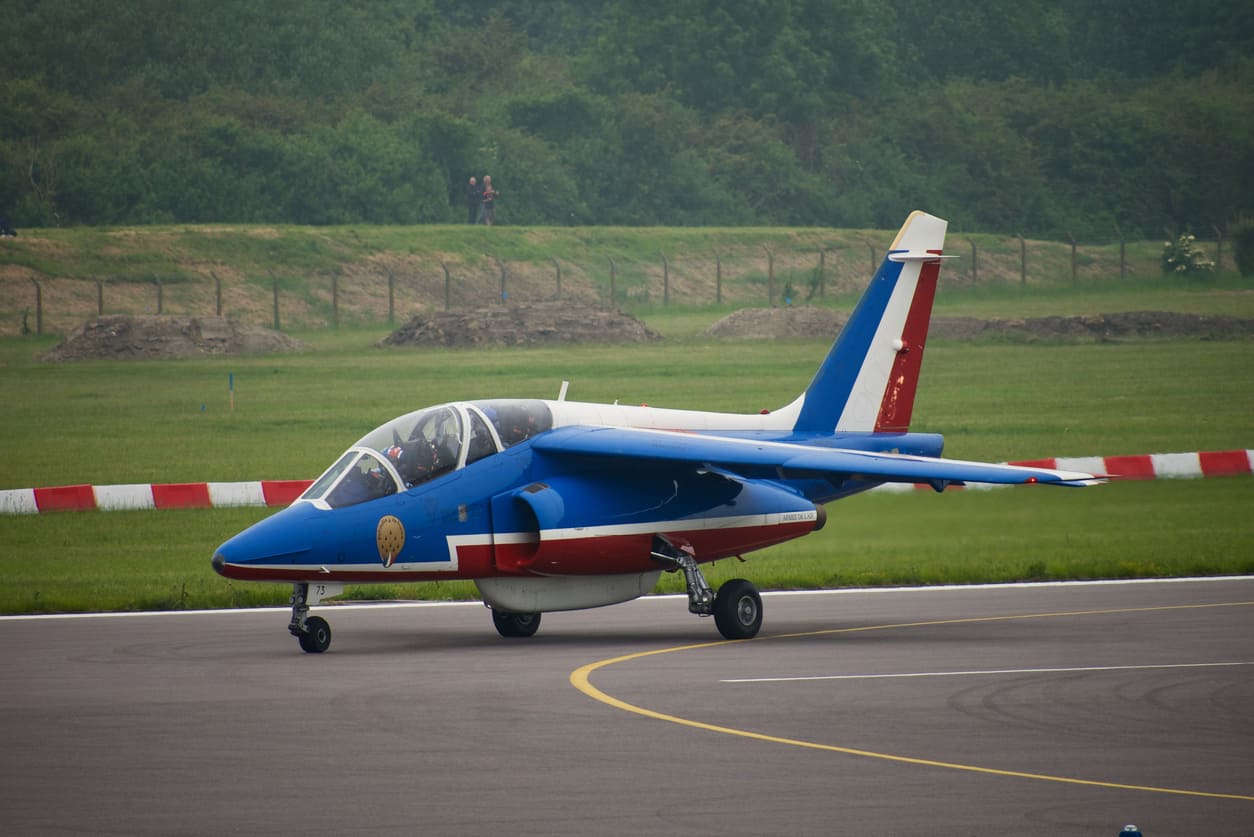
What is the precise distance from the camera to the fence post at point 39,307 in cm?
6994

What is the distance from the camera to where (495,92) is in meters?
111

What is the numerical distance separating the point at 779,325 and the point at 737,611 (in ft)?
164

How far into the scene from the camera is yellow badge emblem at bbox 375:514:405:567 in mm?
18875

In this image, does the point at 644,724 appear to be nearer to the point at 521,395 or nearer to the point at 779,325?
the point at 521,395

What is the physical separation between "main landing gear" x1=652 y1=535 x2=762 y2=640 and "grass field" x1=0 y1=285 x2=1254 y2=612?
17.0ft

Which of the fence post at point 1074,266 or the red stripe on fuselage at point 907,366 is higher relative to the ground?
the red stripe on fuselage at point 907,366

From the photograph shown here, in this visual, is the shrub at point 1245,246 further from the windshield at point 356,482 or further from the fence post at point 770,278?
the windshield at point 356,482

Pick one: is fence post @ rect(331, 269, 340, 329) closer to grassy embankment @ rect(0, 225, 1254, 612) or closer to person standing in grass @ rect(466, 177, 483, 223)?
grassy embankment @ rect(0, 225, 1254, 612)

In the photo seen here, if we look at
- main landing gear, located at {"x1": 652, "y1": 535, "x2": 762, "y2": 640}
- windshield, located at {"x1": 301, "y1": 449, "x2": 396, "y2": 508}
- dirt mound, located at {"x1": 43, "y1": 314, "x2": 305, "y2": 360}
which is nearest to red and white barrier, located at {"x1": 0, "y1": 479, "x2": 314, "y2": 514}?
windshield, located at {"x1": 301, "y1": 449, "x2": 396, "y2": 508}

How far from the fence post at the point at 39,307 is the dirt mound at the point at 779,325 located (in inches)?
954

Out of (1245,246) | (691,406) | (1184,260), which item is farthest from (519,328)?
(1245,246)

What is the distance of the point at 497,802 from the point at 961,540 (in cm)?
1848

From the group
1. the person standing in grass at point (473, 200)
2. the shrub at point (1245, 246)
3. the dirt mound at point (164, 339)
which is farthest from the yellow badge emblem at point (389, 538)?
the person standing in grass at point (473, 200)

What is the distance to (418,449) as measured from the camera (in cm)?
1938
